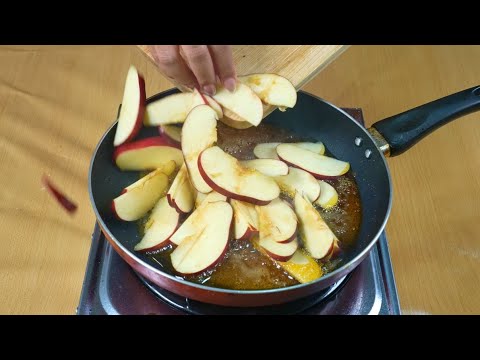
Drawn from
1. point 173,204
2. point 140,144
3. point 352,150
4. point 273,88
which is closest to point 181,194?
point 173,204

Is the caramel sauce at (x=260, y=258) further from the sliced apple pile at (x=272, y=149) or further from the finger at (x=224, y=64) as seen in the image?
the finger at (x=224, y=64)

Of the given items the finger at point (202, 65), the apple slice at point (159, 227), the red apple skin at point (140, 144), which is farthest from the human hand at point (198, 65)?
the apple slice at point (159, 227)

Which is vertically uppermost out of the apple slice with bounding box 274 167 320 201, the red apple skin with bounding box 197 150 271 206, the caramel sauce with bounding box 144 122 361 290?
the red apple skin with bounding box 197 150 271 206

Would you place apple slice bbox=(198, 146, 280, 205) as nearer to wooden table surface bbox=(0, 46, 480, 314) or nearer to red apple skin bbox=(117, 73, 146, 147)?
red apple skin bbox=(117, 73, 146, 147)

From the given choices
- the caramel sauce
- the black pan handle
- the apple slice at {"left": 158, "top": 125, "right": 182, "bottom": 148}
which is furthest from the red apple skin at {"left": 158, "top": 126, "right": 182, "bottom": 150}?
the black pan handle

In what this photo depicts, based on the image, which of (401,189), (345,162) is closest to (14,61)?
(345,162)

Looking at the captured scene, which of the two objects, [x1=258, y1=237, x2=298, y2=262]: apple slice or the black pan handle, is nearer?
[x1=258, y1=237, x2=298, y2=262]: apple slice
